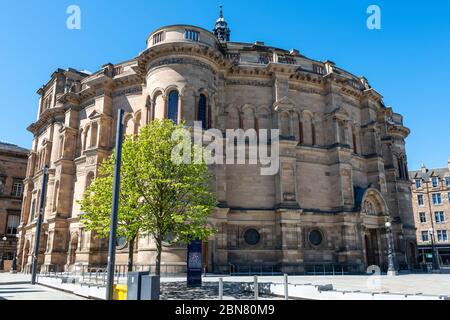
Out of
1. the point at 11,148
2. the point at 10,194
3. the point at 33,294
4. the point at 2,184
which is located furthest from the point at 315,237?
the point at 11,148

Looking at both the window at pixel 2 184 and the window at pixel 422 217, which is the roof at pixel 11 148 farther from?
the window at pixel 422 217

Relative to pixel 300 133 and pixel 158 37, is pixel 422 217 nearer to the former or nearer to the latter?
pixel 300 133

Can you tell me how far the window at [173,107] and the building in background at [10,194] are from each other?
34.4 m

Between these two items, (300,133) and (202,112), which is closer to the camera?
(202,112)

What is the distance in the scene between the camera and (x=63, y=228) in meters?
34.9

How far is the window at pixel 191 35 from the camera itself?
29703 mm

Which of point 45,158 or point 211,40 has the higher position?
point 211,40

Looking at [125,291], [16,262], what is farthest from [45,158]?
[125,291]

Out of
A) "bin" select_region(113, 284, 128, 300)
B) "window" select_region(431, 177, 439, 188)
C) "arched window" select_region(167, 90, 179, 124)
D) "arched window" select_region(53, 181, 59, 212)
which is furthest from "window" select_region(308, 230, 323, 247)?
"window" select_region(431, 177, 439, 188)

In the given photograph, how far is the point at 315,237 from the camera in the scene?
103ft

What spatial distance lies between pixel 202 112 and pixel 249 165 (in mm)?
5950

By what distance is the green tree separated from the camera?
56.0ft
